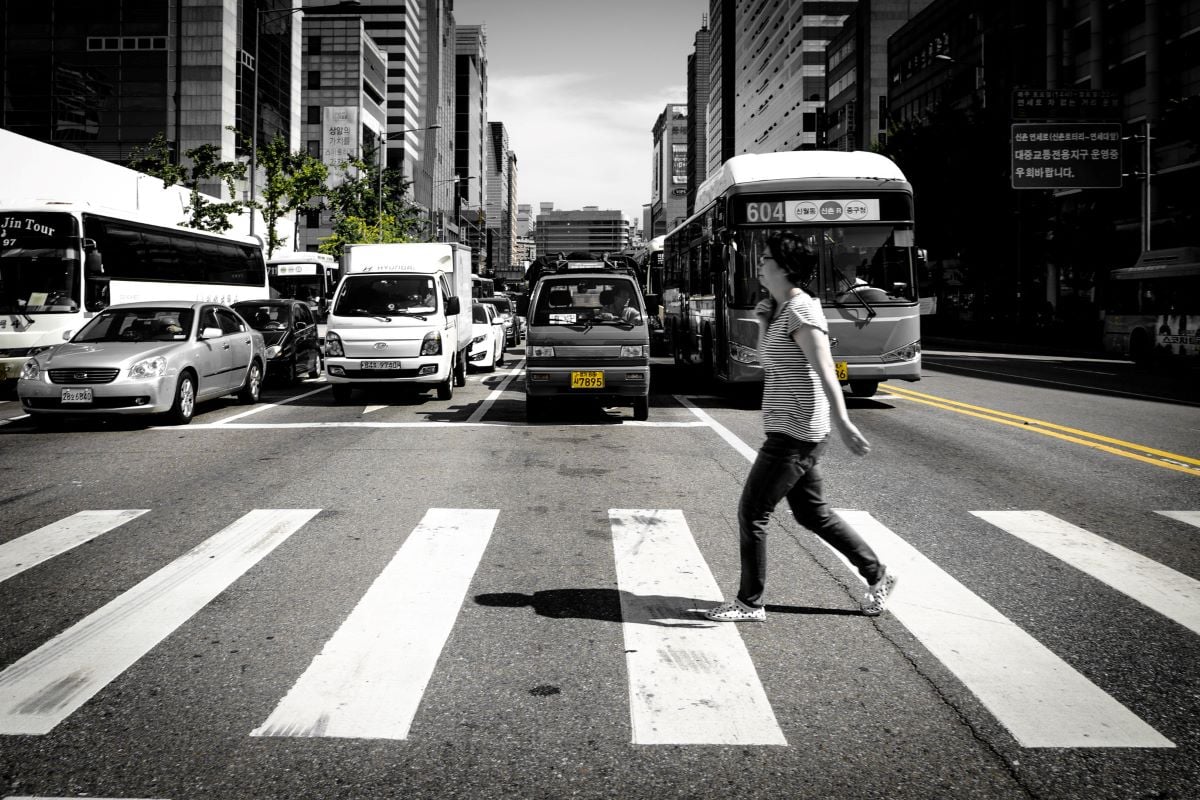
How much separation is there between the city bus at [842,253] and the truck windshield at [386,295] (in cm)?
470

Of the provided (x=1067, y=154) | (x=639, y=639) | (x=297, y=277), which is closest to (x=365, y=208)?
(x=297, y=277)

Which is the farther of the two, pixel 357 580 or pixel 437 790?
pixel 357 580

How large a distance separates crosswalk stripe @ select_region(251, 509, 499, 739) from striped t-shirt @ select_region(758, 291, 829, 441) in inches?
68.9

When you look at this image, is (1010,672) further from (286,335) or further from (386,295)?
(286,335)

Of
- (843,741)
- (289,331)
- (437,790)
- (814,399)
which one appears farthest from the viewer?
(289,331)

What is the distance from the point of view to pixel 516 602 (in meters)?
4.95

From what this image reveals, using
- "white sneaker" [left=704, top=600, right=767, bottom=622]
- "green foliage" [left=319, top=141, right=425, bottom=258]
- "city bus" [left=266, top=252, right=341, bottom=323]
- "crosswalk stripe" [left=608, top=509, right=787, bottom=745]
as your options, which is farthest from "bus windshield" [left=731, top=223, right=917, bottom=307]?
"green foliage" [left=319, top=141, right=425, bottom=258]

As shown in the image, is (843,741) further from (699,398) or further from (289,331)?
(289,331)

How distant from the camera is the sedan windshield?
12883 mm

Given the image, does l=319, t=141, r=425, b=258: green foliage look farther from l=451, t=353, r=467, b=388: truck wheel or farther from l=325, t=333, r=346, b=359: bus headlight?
l=325, t=333, r=346, b=359: bus headlight

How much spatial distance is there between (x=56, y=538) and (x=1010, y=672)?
18.0 ft

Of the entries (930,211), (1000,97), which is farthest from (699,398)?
(1000,97)

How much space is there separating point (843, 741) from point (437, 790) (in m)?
1.33

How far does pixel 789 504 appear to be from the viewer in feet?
15.2
